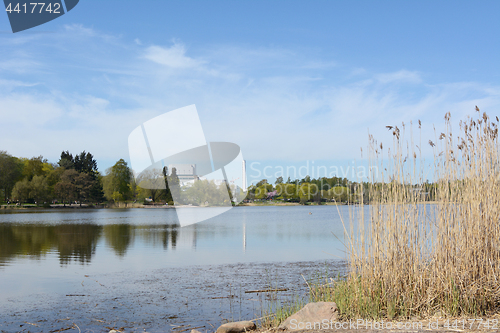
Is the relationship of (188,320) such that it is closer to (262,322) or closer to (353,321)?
(262,322)

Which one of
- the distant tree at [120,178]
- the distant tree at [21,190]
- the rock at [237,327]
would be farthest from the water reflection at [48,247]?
the distant tree at [120,178]

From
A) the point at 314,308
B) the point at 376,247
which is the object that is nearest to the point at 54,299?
the point at 314,308

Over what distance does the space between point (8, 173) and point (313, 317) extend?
81.8 metres

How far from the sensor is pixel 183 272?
12328 millimetres

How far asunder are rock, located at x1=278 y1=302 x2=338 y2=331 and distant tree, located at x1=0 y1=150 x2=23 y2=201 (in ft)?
268

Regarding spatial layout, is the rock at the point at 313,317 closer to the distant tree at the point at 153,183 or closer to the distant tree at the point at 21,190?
the distant tree at the point at 153,183

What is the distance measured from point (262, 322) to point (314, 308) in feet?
3.59

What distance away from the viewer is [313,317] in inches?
215

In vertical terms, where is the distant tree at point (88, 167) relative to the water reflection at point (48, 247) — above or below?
above

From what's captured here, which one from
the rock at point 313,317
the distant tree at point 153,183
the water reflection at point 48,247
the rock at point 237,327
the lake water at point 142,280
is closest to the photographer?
the rock at point 313,317

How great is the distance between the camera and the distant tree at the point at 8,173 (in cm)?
7231

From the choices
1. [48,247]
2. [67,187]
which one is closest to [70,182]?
[67,187]

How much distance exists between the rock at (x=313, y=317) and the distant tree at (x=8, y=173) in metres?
81.5

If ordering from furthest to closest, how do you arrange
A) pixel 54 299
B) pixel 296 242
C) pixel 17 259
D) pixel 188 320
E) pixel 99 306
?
1. pixel 296 242
2. pixel 17 259
3. pixel 54 299
4. pixel 99 306
5. pixel 188 320
